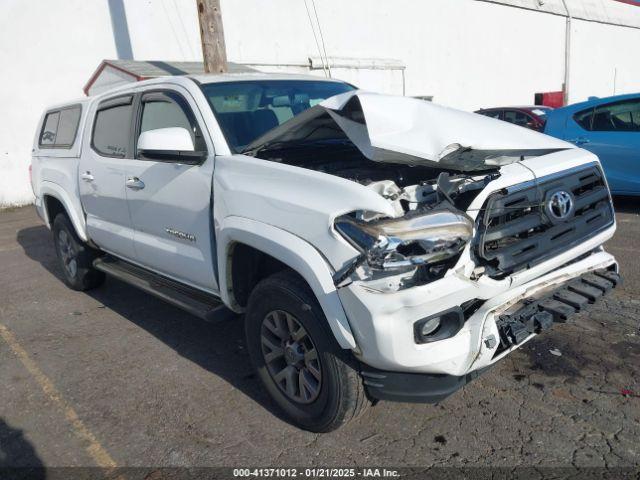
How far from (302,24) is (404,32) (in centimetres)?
483

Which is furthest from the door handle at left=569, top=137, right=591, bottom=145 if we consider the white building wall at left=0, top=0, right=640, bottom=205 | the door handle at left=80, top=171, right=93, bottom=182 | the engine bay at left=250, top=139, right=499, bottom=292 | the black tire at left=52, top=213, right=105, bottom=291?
the white building wall at left=0, top=0, right=640, bottom=205

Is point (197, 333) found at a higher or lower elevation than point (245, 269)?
lower

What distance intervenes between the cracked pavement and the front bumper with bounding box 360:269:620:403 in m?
0.43

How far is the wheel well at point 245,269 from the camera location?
3184 mm

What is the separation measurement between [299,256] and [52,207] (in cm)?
443

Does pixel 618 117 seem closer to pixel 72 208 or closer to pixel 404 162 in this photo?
pixel 404 162

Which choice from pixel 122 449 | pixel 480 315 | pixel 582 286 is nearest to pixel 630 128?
pixel 582 286

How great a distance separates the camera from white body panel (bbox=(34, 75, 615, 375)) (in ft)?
7.80

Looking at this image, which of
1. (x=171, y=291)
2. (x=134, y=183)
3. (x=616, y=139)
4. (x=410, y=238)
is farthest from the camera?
(x=616, y=139)

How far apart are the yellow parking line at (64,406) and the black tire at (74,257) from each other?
0.96m

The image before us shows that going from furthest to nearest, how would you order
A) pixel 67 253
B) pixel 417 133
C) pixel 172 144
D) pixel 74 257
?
pixel 67 253 < pixel 74 257 < pixel 172 144 < pixel 417 133

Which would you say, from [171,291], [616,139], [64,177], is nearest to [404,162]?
[171,291]

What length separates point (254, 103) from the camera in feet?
12.3

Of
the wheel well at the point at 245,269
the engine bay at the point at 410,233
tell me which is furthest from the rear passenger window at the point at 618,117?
the wheel well at the point at 245,269
